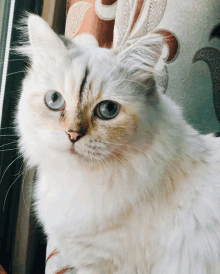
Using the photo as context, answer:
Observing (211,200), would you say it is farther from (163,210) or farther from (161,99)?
(161,99)

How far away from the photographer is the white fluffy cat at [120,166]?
2.11 feet

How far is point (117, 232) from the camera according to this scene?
651mm

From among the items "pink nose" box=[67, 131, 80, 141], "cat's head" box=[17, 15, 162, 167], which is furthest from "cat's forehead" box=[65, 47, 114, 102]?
"pink nose" box=[67, 131, 80, 141]

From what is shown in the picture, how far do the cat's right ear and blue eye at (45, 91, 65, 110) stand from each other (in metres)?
0.12

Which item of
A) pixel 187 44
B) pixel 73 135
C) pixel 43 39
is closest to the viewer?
pixel 73 135

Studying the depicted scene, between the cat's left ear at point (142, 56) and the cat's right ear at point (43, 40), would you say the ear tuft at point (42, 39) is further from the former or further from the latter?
the cat's left ear at point (142, 56)

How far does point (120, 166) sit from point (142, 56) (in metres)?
0.33

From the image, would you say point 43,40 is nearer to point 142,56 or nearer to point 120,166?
point 142,56

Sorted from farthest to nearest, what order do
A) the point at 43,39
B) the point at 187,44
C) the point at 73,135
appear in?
the point at 187,44 < the point at 43,39 < the point at 73,135

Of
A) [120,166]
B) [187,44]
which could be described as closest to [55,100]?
[120,166]

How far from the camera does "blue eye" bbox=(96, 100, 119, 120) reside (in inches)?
26.0

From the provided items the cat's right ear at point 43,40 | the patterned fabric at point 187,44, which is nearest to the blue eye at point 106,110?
the cat's right ear at point 43,40

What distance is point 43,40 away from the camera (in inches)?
28.8

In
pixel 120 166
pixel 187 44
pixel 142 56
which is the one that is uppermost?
pixel 187 44
